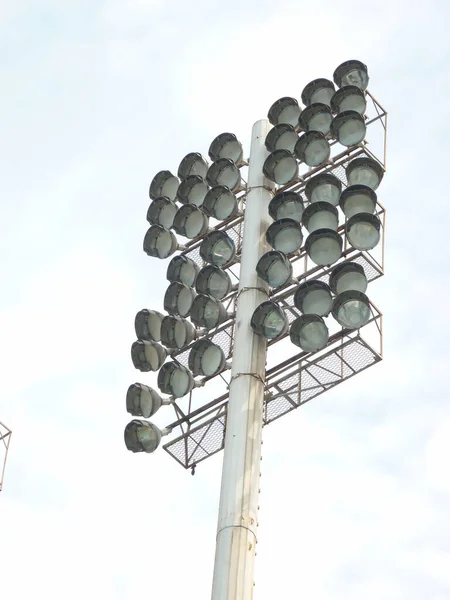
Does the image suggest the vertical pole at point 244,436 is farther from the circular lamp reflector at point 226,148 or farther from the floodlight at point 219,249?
the circular lamp reflector at point 226,148

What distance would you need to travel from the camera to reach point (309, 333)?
69.2ft

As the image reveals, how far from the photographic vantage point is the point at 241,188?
24.7 m

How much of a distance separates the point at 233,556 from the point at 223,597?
2.02 feet

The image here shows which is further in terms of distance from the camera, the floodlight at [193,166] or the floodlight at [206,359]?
the floodlight at [193,166]

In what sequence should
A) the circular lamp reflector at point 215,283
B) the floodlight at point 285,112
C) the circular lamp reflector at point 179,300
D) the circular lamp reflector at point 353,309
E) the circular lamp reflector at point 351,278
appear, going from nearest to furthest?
the circular lamp reflector at point 353,309
the circular lamp reflector at point 351,278
the circular lamp reflector at point 215,283
the circular lamp reflector at point 179,300
the floodlight at point 285,112

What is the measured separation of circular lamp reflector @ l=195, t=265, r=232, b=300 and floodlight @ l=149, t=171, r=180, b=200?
352 cm

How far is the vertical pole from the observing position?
18734 mm

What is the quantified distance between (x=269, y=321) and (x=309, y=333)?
657mm

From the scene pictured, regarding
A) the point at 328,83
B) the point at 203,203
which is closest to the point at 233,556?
the point at 203,203

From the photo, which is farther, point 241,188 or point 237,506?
point 241,188

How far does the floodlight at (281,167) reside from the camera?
77.1 feet

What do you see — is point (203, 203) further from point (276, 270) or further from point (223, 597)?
point (223, 597)

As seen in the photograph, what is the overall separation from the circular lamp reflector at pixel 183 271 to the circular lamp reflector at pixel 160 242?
1.19 metres

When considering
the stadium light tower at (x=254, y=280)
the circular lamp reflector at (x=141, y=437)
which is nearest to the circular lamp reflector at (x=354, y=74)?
the stadium light tower at (x=254, y=280)
